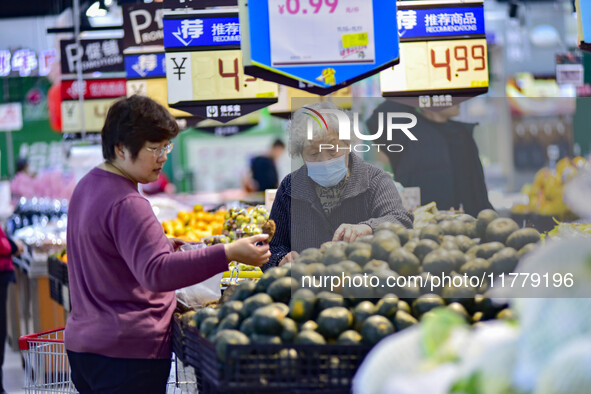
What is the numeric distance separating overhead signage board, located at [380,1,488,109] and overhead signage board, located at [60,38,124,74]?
3.89 metres

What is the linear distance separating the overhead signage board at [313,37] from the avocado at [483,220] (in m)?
2.20

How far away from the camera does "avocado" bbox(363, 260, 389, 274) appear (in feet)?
7.77

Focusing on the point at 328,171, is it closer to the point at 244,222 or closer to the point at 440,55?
the point at 244,222

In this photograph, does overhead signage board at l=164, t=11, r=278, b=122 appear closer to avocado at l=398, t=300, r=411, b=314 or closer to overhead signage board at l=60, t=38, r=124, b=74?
overhead signage board at l=60, t=38, r=124, b=74

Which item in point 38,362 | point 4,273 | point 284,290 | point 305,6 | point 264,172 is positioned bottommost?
point 264,172

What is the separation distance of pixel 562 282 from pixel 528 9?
18.4 metres

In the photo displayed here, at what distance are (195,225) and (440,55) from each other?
2.21 metres

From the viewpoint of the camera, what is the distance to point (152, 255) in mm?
2580

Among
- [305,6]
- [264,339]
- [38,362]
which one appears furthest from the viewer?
[305,6]

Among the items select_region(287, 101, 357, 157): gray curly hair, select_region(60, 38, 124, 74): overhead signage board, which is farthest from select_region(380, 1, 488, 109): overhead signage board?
select_region(60, 38, 124, 74): overhead signage board

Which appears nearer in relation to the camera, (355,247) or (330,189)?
(355,247)

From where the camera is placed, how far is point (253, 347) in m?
2.08

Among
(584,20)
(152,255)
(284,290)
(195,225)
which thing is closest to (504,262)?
(284,290)

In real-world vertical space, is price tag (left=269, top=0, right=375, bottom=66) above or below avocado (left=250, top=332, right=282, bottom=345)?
above
